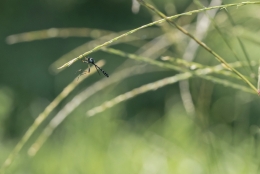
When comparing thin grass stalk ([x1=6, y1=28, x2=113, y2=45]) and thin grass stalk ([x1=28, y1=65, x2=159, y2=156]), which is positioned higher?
thin grass stalk ([x1=6, y1=28, x2=113, y2=45])

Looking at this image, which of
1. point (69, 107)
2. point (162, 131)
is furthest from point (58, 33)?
point (69, 107)

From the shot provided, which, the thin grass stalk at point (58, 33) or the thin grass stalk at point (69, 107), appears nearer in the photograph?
the thin grass stalk at point (69, 107)

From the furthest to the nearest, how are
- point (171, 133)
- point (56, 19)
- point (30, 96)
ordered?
1. point (56, 19)
2. point (30, 96)
3. point (171, 133)

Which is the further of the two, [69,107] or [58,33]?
A: [58,33]

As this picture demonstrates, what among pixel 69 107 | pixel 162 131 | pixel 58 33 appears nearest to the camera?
pixel 69 107

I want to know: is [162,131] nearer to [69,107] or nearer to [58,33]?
[69,107]

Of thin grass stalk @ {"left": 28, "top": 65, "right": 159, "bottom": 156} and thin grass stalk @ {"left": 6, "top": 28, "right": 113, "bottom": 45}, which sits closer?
thin grass stalk @ {"left": 28, "top": 65, "right": 159, "bottom": 156}

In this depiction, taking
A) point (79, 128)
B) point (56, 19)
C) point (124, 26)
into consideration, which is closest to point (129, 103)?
point (124, 26)

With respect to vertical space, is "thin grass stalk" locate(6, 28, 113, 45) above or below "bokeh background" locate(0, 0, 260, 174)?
above

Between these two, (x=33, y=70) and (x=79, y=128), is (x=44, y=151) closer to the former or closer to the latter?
(x=79, y=128)

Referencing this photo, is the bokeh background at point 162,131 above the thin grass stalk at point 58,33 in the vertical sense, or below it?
below

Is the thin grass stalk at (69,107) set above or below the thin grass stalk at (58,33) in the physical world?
below
